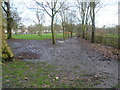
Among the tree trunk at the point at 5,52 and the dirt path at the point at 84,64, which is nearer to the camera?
the dirt path at the point at 84,64

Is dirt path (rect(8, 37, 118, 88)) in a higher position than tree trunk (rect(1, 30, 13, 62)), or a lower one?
lower

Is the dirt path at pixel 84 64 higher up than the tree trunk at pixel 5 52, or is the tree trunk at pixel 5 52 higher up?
the tree trunk at pixel 5 52

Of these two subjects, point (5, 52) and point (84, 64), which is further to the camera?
point (84, 64)

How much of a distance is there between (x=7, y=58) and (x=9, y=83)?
8.74 ft

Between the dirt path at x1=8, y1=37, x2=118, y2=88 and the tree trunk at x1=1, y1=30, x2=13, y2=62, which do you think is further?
the tree trunk at x1=1, y1=30, x2=13, y2=62

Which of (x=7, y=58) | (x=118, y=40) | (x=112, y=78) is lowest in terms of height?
(x=112, y=78)

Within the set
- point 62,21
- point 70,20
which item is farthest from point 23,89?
point 70,20

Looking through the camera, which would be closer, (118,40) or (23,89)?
(23,89)

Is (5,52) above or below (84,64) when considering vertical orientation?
above

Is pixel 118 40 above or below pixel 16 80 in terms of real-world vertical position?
above

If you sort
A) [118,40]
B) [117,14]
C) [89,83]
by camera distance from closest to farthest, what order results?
[89,83] < [117,14] < [118,40]

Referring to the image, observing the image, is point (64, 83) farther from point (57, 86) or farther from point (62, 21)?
point (62, 21)

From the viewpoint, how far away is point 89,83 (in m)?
3.25

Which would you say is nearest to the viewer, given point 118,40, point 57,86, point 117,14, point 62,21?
point 57,86
